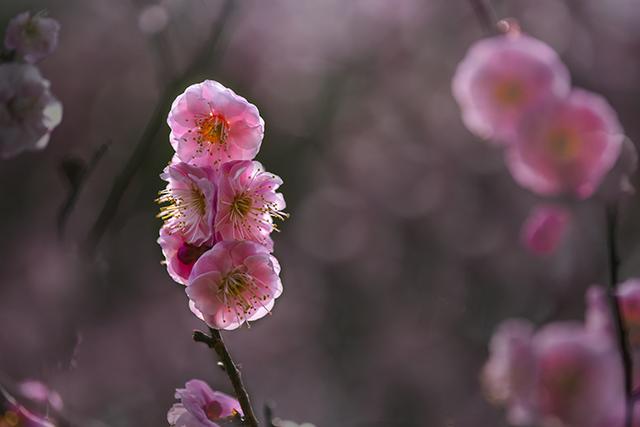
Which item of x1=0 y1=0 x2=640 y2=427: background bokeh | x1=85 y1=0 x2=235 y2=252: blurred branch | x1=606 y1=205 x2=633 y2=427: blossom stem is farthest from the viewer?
x1=0 y1=0 x2=640 y2=427: background bokeh

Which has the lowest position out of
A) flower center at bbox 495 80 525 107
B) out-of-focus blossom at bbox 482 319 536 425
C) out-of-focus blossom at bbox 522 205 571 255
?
out-of-focus blossom at bbox 482 319 536 425

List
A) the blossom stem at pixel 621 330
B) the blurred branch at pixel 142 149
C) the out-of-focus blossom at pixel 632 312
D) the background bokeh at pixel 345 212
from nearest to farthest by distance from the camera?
the blossom stem at pixel 621 330 → the out-of-focus blossom at pixel 632 312 → the blurred branch at pixel 142 149 → the background bokeh at pixel 345 212

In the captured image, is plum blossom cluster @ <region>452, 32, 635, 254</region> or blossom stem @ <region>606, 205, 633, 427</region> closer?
blossom stem @ <region>606, 205, 633, 427</region>

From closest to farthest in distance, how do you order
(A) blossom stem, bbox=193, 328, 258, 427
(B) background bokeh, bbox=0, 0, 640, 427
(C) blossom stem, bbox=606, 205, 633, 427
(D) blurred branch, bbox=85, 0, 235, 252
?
(A) blossom stem, bbox=193, 328, 258, 427
(C) blossom stem, bbox=606, 205, 633, 427
(D) blurred branch, bbox=85, 0, 235, 252
(B) background bokeh, bbox=0, 0, 640, 427

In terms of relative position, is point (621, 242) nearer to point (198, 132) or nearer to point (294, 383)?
point (294, 383)

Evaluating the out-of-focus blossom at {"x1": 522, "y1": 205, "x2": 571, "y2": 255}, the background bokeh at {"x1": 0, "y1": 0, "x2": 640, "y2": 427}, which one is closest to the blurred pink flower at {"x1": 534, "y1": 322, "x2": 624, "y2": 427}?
the out-of-focus blossom at {"x1": 522, "y1": 205, "x2": 571, "y2": 255}

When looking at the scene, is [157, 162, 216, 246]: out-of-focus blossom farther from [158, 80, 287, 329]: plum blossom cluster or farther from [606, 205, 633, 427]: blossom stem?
[606, 205, 633, 427]: blossom stem

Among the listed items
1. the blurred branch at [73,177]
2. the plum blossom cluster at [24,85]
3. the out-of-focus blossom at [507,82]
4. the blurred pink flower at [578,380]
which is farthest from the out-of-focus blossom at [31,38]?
the blurred pink flower at [578,380]

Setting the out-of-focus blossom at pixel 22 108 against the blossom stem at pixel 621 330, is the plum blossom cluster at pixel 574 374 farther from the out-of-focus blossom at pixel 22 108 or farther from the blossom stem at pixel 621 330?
the out-of-focus blossom at pixel 22 108

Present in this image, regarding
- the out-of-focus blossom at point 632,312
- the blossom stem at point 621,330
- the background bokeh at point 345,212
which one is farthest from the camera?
the background bokeh at point 345,212
